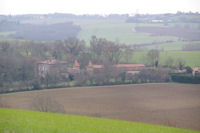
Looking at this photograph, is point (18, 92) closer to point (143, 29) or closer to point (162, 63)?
point (162, 63)

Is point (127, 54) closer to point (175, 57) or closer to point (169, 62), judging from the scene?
point (169, 62)

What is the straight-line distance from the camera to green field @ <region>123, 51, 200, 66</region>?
22.9m

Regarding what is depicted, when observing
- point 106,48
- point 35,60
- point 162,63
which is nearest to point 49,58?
point 35,60

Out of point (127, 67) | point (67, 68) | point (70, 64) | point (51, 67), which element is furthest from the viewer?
point (70, 64)

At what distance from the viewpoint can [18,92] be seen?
64.1ft

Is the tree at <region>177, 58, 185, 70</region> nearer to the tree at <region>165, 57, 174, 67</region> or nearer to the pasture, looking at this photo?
the pasture

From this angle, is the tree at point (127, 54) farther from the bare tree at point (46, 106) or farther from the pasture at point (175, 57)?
the bare tree at point (46, 106)

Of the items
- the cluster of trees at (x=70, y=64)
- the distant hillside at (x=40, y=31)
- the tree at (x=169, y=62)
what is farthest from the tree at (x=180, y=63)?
the distant hillside at (x=40, y=31)

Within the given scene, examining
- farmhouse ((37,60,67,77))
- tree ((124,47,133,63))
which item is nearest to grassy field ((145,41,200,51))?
tree ((124,47,133,63))

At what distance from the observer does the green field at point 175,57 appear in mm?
22938

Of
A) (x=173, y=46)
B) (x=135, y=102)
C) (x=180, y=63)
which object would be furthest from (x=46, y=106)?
(x=173, y=46)

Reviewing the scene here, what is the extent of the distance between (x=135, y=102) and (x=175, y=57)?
11197 mm

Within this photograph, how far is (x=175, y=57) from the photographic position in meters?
25.8

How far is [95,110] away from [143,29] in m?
27.6
